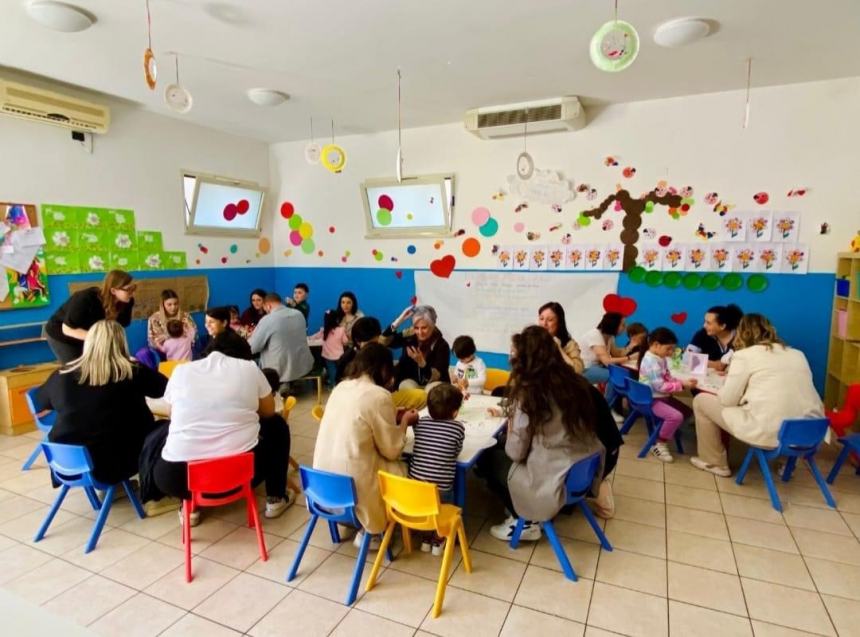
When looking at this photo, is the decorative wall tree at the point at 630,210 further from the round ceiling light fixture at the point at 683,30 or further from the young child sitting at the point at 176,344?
the young child sitting at the point at 176,344

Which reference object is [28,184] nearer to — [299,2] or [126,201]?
[126,201]

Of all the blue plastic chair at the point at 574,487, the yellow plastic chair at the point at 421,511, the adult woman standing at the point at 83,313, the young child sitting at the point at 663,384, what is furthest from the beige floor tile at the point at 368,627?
the adult woman standing at the point at 83,313

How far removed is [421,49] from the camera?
343 centimetres

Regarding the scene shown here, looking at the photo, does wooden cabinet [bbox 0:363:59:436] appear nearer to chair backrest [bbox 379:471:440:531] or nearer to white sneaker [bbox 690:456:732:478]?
chair backrest [bbox 379:471:440:531]

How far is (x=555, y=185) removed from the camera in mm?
5074

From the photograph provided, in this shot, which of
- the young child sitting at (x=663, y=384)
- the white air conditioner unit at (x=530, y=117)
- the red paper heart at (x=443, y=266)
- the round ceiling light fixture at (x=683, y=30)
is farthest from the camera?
the red paper heart at (x=443, y=266)

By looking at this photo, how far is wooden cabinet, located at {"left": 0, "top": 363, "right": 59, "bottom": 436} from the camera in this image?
13.5 feet

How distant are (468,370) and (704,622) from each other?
1872 mm

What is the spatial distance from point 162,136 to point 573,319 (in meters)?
4.91

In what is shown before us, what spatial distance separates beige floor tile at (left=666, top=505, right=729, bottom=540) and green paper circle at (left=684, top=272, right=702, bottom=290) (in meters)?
2.39

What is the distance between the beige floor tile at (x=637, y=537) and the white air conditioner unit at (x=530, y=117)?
3.49 metres

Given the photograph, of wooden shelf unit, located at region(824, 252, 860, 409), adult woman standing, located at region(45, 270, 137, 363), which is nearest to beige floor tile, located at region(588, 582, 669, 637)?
wooden shelf unit, located at region(824, 252, 860, 409)

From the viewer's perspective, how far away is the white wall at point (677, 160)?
13.5 feet

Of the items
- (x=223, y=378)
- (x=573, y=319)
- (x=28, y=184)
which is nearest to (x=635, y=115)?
(x=573, y=319)
